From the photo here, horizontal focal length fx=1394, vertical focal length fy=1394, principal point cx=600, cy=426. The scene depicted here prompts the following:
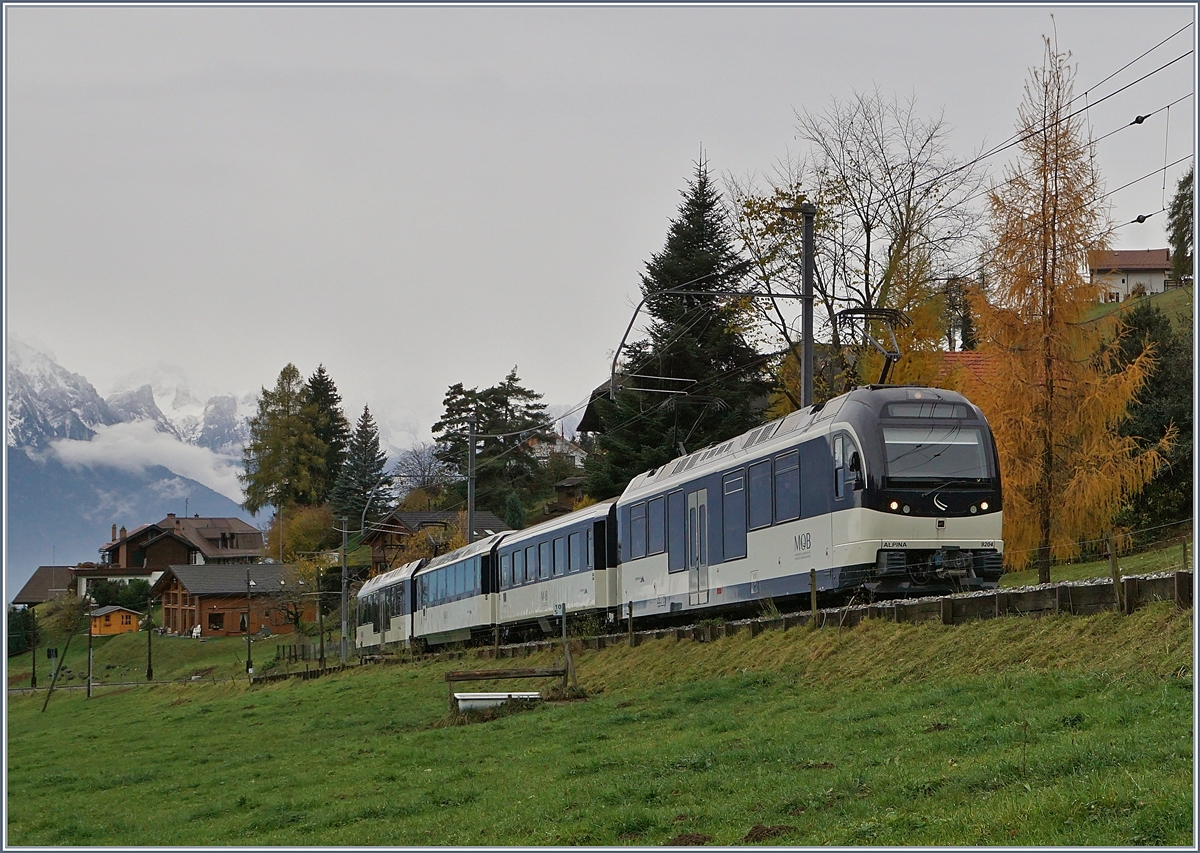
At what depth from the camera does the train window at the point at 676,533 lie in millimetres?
24750

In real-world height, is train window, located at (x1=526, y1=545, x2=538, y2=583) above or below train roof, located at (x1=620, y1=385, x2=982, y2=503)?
below

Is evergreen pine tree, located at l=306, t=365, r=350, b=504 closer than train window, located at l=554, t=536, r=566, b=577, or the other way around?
train window, located at l=554, t=536, r=566, b=577

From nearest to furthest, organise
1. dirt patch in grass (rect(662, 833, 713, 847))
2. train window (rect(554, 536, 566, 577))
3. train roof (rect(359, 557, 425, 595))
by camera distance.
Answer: dirt patch in grass (rect(662, 833, 713, 847)) < train window (rect(554, 536, 566, 577)) < train roof (rect(359, 557, 425, 595))

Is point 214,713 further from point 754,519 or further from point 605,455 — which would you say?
point 605,455

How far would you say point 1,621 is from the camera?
13531 mm

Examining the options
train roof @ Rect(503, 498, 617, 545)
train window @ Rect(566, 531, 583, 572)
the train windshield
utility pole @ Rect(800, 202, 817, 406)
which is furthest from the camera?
train window @ Rect(566, 531, 583, 572)

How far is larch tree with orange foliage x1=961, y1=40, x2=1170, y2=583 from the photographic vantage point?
26.3 meters

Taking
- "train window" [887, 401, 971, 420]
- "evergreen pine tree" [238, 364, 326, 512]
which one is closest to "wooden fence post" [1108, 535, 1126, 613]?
"train window" [887, 401, 971, 420]

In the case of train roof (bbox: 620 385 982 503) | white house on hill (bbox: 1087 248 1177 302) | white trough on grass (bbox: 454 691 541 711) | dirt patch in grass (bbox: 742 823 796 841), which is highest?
white house on hill (bbox: 1087 248 1177 302)

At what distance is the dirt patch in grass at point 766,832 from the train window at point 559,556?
22.1 meters

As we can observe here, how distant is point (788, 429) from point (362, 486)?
297ft

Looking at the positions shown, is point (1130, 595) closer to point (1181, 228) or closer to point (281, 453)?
point (1181, 228)

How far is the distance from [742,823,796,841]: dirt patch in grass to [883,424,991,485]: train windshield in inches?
397

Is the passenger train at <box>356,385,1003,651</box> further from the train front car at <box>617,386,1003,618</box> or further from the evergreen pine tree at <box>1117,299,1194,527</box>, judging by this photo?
the evergreen pine tree at <box>1117,299,1194,527</box>
